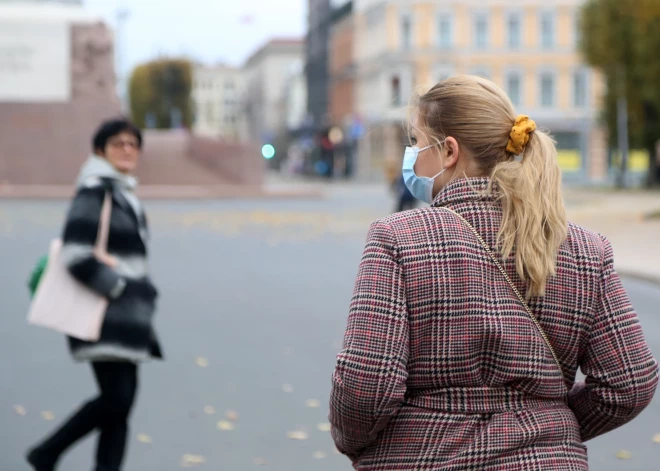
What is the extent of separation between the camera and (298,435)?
6555mm

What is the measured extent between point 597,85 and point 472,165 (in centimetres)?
6972

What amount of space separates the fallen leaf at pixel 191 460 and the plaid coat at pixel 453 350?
3554mm

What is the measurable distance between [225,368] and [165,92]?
10038 centimetres

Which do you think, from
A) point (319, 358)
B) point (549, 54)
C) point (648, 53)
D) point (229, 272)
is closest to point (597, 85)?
point (549, 54)

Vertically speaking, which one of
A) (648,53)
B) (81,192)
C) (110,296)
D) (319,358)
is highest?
(648,53)

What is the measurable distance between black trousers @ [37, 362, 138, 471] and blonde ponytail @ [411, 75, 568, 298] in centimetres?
276

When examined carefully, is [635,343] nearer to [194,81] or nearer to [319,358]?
[319,358]

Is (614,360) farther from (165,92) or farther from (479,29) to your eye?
(165,92)

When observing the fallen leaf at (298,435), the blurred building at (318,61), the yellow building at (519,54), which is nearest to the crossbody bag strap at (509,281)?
the fallen leaf at (298,435)

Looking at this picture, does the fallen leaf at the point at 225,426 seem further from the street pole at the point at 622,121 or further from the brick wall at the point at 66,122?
the street pole at the point at 622,121

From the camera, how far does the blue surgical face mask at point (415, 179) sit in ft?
8.50

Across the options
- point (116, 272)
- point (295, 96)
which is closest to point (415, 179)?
point (116, 272)

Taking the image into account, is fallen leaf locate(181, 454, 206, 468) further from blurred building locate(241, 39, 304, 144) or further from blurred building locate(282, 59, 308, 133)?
blurred building locate(282, 59, 308, 133)

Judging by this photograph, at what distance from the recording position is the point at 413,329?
2436mm
